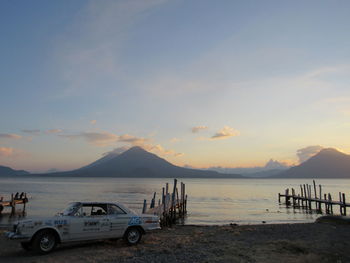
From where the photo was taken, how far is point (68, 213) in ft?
38.8

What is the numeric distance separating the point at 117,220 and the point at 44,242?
8.79ft

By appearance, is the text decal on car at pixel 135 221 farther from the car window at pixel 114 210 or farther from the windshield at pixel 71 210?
the windshield at pixel 71 210

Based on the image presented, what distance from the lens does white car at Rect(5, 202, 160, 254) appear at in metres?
10.8

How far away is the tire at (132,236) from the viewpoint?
1277 cm

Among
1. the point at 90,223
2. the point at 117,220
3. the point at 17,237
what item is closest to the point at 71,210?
the point at 90,223

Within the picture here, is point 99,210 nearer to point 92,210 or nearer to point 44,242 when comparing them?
point 92,210

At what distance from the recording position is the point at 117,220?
41.0ft

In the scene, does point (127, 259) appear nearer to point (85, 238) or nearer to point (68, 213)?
point (85, 238)

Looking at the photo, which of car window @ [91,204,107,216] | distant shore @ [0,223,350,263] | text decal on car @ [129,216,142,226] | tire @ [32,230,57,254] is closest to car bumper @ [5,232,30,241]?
tire @ [32,230,57,254]

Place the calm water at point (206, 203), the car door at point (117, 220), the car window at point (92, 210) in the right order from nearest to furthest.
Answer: the car window at point (92, 210), the car door at point (117, 220), the calm water at point (206, 203)

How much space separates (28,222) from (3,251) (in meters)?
2.56

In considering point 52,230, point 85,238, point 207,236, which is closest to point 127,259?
point 85,238

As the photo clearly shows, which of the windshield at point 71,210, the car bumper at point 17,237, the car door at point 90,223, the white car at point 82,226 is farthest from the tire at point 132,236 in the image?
the car bumper at point 17,237

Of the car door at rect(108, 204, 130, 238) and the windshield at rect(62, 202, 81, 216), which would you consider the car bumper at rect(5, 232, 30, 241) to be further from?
the car door at rect(108, 204, 130, 238)
